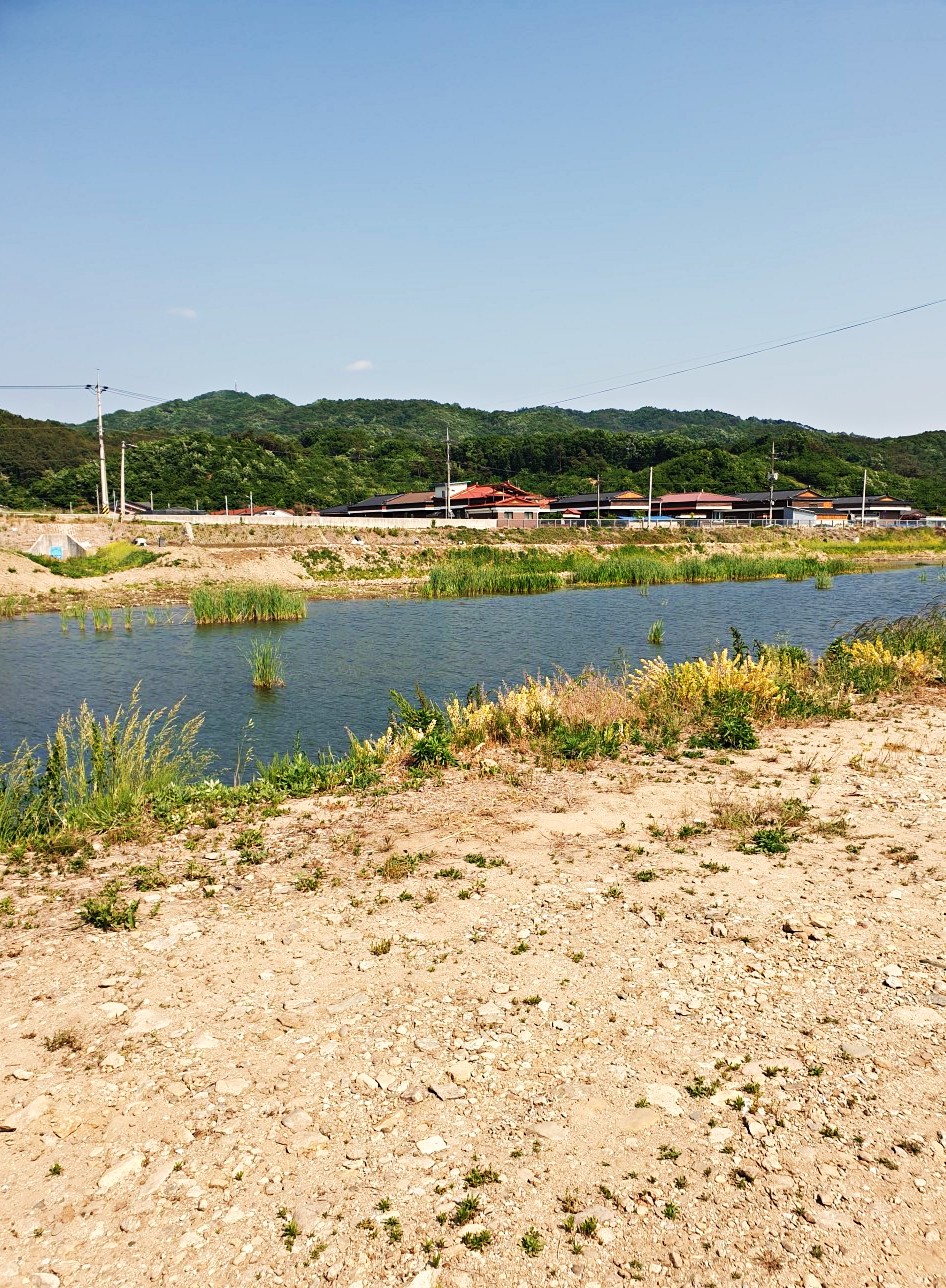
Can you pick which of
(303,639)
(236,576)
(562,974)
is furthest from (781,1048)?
(236,576)

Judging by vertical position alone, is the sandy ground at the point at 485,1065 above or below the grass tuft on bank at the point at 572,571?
below

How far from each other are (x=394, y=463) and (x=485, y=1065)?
128 m

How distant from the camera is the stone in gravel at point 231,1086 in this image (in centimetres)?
500

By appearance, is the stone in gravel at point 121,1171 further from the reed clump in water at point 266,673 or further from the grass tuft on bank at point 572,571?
the grass tuft on bank at point 572,571

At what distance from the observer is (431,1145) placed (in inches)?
181

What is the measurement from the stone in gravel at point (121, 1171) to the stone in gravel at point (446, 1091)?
1.60 meters

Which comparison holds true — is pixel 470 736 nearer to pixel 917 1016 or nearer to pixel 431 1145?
pixel 917 1016

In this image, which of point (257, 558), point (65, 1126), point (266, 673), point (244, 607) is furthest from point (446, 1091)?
point (257, 558)

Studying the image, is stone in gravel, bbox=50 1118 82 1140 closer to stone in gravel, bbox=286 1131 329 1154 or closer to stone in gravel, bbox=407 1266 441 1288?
stone in gravel, bbox=286 1131 329 1154

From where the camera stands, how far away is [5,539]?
46.8 m

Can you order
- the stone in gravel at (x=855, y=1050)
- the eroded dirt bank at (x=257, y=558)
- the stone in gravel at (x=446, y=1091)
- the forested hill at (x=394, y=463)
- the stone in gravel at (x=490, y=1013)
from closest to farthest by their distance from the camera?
1. the stone in gravel at (x=446, y=1091)
2. the stone in gravel at (x=855, y=1050)
3. the stone in gravel at (x=490, y=1013)
4. the eroded dirt bank at (x=257, y=558)
5. the forested hill at (x=394, y=463)

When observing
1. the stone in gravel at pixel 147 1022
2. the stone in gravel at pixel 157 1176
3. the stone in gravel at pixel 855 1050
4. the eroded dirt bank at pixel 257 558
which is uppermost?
the eroded dirt bank at pixel 257 558

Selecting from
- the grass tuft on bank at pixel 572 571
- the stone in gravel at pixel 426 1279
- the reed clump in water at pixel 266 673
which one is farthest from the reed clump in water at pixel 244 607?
the stone in gravel at pixel 426 1279

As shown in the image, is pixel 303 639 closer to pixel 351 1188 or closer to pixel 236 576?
pixel 236 576
